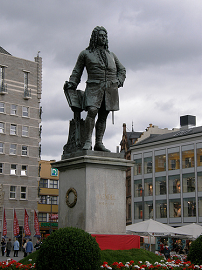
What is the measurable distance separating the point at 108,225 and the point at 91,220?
608 mm

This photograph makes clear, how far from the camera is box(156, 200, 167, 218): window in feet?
245

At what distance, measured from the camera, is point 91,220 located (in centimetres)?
1224

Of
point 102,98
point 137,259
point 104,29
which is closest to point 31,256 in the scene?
point 137,259

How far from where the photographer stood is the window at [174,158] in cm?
7400

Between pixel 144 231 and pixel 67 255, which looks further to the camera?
pixel 144 231

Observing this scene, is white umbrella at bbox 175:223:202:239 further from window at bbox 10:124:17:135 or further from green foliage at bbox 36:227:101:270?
window at bbox 10:124:17:135

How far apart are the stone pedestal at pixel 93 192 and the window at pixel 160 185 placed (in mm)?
63614

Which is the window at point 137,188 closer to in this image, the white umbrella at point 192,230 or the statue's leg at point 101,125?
the white umbrella at point 192,230

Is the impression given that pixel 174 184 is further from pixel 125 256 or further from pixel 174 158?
pixel 125 256

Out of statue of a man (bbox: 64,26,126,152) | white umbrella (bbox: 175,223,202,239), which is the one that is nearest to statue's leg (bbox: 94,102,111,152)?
statue of a man (bbox: 64,26,126,152)

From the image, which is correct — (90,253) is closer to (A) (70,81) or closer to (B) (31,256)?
(B) (31,256)

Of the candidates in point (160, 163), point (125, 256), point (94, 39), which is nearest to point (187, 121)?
point (160, 163)

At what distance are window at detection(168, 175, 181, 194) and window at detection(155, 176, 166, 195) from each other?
1.37 metres

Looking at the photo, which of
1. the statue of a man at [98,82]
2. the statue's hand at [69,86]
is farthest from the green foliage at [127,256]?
the statue's hand at [69,86]
